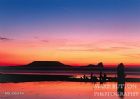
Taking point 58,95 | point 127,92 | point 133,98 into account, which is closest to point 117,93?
point 127,92

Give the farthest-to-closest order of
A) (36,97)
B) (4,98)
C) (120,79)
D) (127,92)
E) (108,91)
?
(120,79), (36,97), (4,98), (127,92), (108,91)

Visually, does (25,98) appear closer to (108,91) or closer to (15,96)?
(15,96)

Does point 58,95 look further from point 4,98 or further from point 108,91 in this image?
point 108,91

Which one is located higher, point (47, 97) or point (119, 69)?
point (119, 69)

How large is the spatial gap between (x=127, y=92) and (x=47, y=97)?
2764 millimetres

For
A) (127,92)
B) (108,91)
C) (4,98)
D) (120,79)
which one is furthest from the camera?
(120,79)

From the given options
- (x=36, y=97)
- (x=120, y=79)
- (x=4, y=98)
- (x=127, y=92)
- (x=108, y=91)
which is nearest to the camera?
(x=108, y=91)

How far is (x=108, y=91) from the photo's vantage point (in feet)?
30.6

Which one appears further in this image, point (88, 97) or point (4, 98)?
point (88, 97)

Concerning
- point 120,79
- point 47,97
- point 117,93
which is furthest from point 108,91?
point 120,79

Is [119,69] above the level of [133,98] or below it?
above

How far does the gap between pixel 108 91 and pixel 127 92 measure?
0.84 meters

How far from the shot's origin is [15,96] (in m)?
11.4

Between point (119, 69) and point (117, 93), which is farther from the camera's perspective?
point (119, 69)
